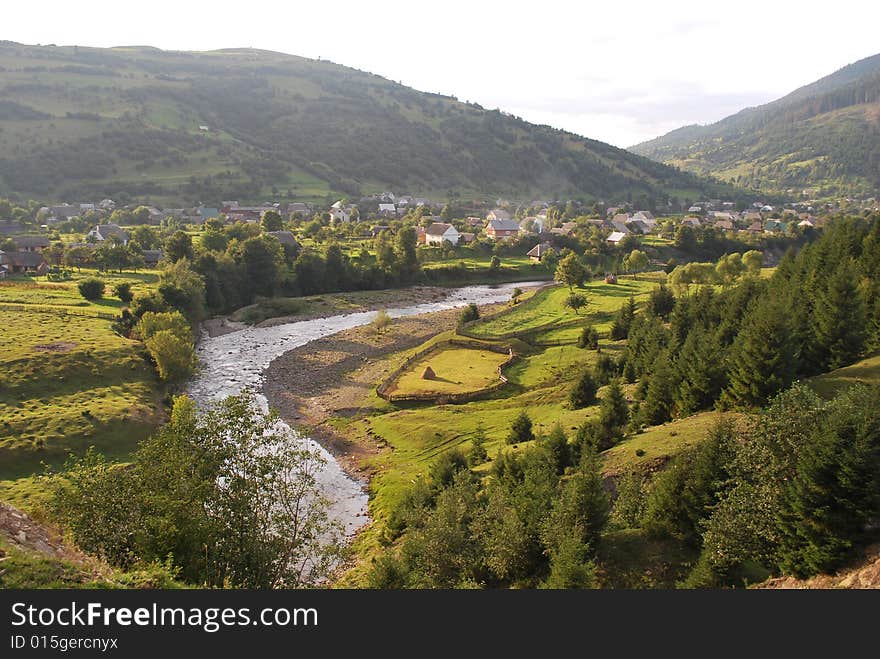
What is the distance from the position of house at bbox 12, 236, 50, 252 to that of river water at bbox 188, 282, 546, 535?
48.0m

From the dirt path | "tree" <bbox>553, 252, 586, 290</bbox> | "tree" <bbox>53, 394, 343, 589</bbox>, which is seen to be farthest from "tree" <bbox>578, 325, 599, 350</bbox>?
"tree" <bbox>53, 394, 343, 589</bbox>

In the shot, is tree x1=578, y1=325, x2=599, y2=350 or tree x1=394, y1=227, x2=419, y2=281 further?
tree x1=394, y1=227, x2=419, y2=281

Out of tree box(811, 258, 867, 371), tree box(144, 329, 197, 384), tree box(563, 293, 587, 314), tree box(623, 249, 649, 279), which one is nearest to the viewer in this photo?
tree box(811, 258, 867, 371)

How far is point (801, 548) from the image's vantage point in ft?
57.6

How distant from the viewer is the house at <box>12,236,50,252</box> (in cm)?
9956

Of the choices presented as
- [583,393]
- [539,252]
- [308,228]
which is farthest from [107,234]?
[583,393]

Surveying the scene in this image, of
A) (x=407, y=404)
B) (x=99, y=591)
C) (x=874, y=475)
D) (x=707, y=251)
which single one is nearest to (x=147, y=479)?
(x=99, y=591)

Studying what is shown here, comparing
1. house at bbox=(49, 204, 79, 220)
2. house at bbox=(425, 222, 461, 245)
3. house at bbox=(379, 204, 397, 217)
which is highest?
house at bbox=(379, 204, 397, 217)

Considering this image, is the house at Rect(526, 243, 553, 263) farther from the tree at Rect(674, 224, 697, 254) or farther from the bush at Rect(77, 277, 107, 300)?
the bush at Rect(77, 277, 107, 300)

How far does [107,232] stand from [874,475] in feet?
424

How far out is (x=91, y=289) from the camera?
241 ft

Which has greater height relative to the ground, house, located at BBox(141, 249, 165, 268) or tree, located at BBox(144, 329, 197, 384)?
house, located at BBox(141, 249, 165, 268)

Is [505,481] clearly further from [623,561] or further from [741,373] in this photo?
[741,373]

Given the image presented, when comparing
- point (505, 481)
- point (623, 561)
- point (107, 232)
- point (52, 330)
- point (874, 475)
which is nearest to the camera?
point (874, 475)
